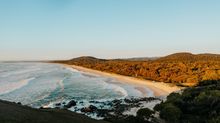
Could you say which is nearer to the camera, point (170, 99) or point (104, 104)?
→ point (170, 99)

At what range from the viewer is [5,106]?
1029 inches

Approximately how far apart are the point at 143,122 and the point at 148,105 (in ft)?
68.1

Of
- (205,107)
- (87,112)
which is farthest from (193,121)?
(87,112)

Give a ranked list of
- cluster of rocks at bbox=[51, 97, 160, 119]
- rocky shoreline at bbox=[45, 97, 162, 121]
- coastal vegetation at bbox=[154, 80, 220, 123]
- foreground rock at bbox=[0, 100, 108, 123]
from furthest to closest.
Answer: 1. cluster of rocks at bbox=[51, 97, 160, 119]
2. rocky shoreline at bbox=[45, 97, 162, 121]
3. coastal vegetation at bbox=[154, 80, 220, 123]
4. foreground rock at bbox=[0, 100, 108, 123]

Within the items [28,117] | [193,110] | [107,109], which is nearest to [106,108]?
[107,109]

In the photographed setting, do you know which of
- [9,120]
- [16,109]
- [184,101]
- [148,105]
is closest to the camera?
[9,120]

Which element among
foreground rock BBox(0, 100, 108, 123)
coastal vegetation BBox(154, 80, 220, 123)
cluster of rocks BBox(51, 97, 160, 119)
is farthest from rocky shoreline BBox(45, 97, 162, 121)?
foreground rock BBox(0, 100, 108, 123)

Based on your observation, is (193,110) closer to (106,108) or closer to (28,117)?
(106,108)

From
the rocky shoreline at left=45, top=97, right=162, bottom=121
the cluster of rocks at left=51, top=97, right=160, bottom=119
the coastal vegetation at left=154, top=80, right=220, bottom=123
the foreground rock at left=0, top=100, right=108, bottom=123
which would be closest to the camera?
the foreground rock at left=0, top=100, right=108, bottom=123

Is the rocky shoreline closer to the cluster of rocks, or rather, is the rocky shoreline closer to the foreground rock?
the cluster of rocks

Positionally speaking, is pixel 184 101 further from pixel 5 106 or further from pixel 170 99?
pixel 5 106

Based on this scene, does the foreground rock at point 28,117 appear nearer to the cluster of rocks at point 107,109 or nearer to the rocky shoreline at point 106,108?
the rocky shoreline at point 106,108

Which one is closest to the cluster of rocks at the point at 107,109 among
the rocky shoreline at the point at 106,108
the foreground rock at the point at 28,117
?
the rocky shoreline at the point at 106,108

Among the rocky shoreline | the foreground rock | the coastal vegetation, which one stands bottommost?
the rocky shoreline
